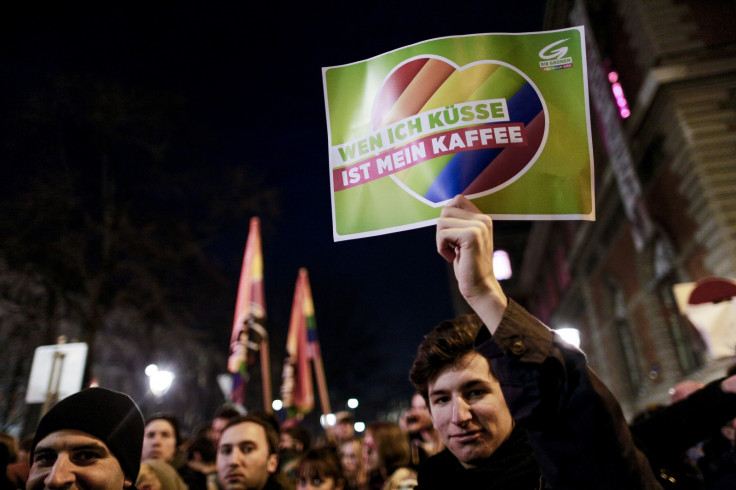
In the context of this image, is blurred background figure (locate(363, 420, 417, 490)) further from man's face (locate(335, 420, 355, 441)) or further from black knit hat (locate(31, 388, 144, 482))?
black knit hat (locate(31, 388, 144, 482))

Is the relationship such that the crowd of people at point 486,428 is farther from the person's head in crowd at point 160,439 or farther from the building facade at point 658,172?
the building facade at point 658,172

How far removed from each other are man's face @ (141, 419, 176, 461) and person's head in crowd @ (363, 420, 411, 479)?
6.06 feet

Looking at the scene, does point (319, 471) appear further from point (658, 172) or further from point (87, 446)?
point (658, 172)

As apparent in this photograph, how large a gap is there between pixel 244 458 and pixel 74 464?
1.68 meters

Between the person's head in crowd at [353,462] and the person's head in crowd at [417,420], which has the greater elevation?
the person's head in crowd at [417,420]

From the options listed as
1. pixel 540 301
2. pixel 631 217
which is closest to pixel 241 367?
pixel 631 217

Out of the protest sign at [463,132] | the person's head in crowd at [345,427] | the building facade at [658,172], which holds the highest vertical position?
the building facade at [658,172]

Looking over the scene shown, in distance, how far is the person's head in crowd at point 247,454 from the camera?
374 centimetres

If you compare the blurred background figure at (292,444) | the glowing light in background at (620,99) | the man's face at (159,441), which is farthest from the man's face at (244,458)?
the glowing light in background at (620,99)

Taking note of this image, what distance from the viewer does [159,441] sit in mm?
5066

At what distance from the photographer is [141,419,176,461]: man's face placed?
5.02 m

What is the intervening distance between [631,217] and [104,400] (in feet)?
56.2

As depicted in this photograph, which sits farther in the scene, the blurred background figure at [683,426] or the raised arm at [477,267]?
the blurred background figure at [683,426]

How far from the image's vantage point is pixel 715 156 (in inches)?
488
